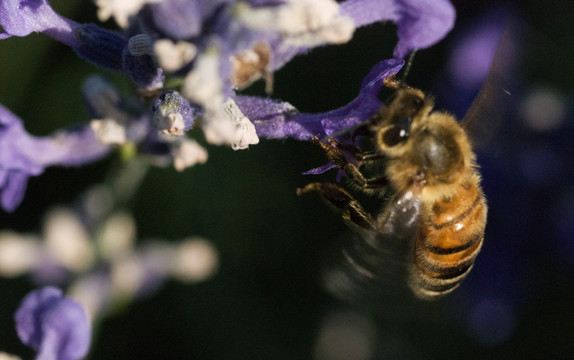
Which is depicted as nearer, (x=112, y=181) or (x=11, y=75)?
(x=112, y=181)

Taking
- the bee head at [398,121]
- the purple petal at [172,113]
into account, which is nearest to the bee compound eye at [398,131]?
the bee head at [398,121]

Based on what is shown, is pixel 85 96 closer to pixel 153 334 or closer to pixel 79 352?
pixel 79 352

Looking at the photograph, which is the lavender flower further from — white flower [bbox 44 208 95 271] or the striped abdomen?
white flower [bbox 44 208 95 271]

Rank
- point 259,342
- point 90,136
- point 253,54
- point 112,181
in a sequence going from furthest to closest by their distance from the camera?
point 259,342
point 112,181
point 90,136
point 253,54

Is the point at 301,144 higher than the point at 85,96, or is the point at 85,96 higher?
the point at 85,96

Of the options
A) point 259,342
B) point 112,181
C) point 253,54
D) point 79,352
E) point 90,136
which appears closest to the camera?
point 253,54

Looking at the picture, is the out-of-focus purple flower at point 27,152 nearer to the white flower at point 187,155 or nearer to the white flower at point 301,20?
the white flower at point 187,155

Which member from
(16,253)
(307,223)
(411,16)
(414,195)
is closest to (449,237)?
(414,195)

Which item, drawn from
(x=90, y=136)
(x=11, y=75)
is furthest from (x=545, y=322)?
(x=11, y=75)
